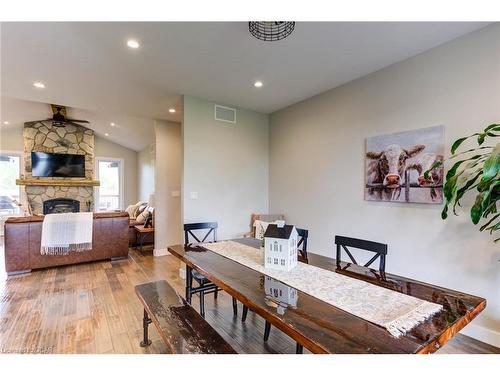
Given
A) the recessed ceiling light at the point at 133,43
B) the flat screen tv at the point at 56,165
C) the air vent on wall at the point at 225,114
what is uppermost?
the recessed ceiling light at the point at 133,43

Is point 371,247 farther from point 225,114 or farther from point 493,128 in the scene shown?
point 225,114

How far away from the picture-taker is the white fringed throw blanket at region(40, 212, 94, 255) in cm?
391

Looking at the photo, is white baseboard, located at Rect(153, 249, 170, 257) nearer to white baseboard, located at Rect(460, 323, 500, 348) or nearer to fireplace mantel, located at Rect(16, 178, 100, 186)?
fireplace mantel, located at Rect(16, 178, 100, 186)

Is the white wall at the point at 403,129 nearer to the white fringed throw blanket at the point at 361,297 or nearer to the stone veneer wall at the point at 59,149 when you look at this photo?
the white fringed throw blanket at the point at 361,297

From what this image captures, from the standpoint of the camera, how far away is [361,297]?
1326 millimetres

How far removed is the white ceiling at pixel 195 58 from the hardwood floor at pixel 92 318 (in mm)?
2737

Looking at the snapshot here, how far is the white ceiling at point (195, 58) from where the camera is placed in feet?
7.07

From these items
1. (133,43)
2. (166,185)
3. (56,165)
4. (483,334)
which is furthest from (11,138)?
(483,334)

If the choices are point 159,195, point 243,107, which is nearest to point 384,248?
point 243,107

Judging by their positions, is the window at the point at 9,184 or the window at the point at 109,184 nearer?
the window at the point at 9,184

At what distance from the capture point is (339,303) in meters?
1.26

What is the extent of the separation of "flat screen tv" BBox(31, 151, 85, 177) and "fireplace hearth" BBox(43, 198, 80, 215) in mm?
778

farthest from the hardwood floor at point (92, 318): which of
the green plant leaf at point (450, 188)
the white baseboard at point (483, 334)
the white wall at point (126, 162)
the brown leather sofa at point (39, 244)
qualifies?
the white wall at point (126, 162)

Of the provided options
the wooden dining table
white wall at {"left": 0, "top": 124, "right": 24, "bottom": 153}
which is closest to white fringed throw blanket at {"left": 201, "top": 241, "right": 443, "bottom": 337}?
the wooden dining table
